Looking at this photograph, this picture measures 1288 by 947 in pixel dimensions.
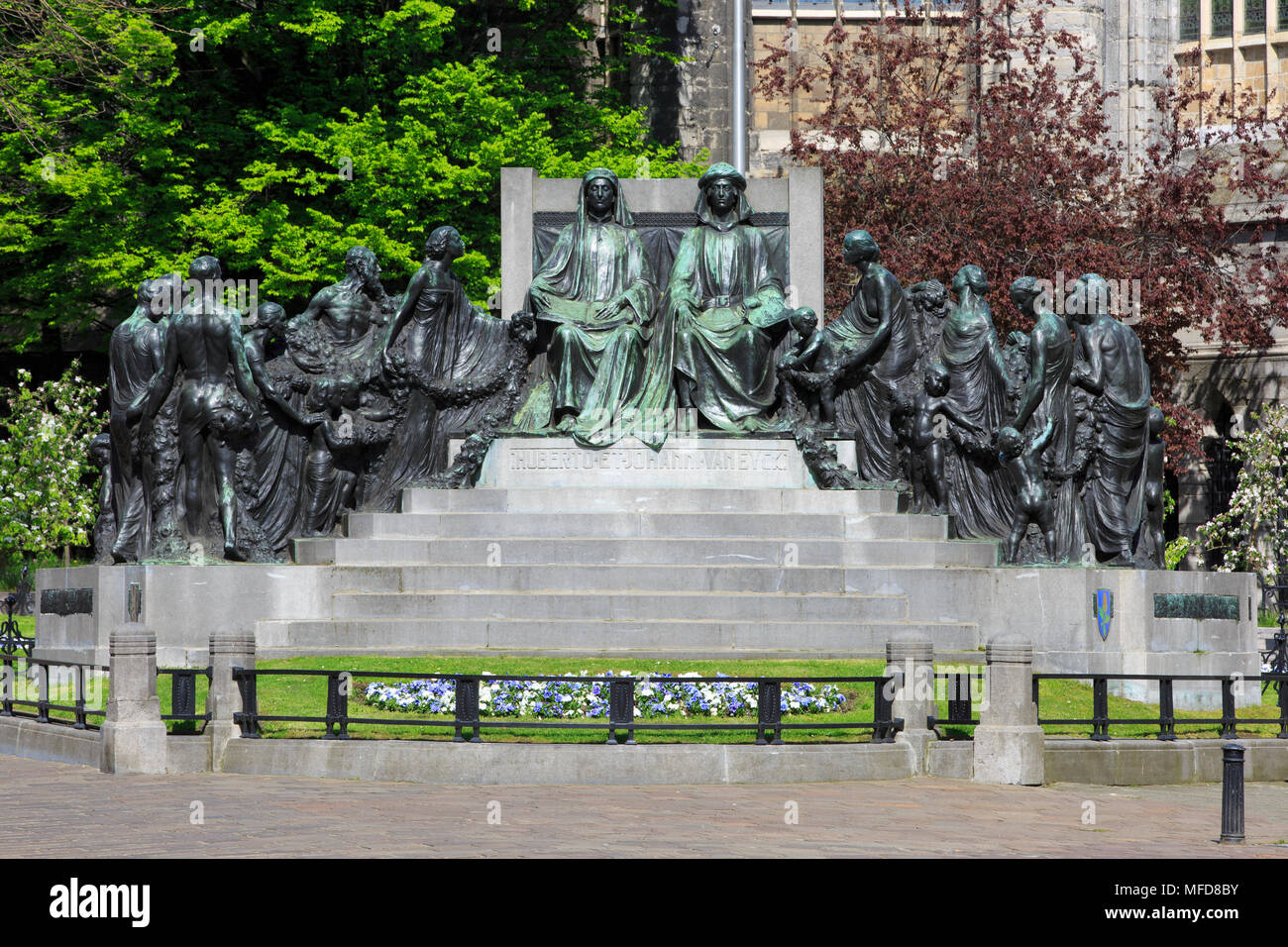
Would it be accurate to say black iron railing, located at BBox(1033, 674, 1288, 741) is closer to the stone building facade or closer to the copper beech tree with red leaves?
the copper beech tree with red leaves

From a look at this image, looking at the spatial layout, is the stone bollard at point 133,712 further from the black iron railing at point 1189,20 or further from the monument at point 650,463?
the black iron railing at point 1189,20

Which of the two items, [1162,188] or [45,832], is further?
[1162,188]

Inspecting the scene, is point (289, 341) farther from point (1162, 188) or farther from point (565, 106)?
point (1162, 188)

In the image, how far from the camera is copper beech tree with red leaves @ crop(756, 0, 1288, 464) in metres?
37.8

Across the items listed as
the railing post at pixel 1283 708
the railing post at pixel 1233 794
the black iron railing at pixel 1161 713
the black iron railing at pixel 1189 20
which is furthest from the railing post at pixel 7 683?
the black iron railing at pixel 1189 20

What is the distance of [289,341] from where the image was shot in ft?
82.1

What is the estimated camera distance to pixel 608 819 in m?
13.5

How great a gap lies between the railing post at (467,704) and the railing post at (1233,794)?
5869mm

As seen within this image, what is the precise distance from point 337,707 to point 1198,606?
1111cm

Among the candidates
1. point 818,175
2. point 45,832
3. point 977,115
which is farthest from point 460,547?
point 977,115

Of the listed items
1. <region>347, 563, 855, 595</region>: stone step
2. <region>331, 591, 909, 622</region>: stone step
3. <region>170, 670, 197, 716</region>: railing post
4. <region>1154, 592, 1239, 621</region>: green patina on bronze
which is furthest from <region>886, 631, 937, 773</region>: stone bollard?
<region>1154, 592, 1239, 621</region>: green patina on bronze

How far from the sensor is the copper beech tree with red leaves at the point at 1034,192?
37844mm

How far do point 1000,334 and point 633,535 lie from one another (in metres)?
16.9

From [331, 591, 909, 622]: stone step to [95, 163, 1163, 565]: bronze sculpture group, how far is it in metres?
2.74
